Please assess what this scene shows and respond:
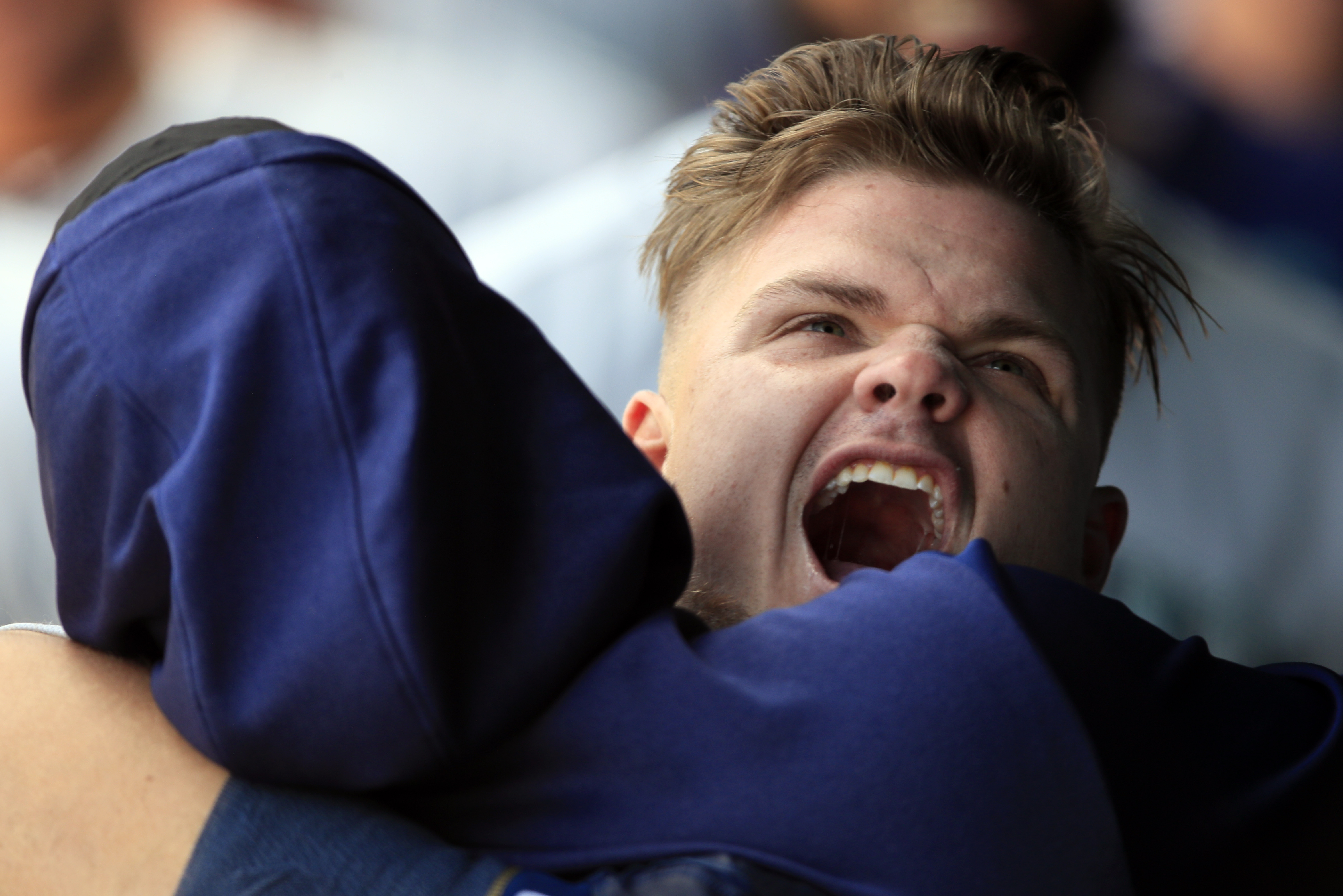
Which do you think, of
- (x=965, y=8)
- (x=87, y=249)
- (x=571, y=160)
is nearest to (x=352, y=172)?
(x=87, y=249)

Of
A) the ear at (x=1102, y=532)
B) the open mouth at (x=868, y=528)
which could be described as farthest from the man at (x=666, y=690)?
the ear at (x=1102, y=532)

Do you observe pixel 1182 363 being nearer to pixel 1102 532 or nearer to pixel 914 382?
pixel 1102 532

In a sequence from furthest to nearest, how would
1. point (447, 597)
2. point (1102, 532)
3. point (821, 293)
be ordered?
point (1102, 532) < point (821, 293) < point (447, 597)

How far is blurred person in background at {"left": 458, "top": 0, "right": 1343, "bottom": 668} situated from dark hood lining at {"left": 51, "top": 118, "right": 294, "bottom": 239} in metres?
1.24

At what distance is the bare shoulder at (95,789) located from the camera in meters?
0.58

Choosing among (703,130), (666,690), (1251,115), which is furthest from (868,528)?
(1251,115)

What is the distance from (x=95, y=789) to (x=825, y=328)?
2.29 feet

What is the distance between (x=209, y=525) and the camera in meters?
0.53

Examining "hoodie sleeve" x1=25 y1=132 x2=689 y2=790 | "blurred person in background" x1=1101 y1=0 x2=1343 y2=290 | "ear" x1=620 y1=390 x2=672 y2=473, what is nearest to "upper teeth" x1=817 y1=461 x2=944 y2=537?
"ear" x1=620 y1=390 x2=672 y2=473

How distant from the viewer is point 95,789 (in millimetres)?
603

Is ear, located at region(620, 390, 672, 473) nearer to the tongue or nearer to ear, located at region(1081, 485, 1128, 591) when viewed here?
the tongue

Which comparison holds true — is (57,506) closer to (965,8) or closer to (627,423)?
(627,423)

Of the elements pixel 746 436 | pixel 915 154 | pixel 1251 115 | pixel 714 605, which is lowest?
pixel 714 605

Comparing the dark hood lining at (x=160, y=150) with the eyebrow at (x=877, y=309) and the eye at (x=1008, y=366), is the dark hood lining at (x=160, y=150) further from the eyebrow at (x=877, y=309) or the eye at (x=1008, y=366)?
the eye at (x=1008, y=366)
